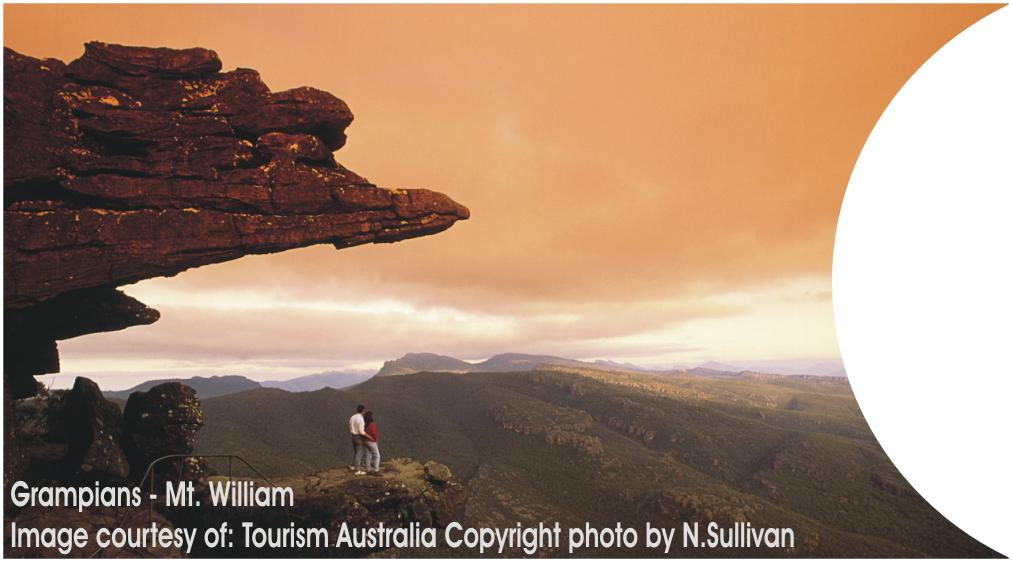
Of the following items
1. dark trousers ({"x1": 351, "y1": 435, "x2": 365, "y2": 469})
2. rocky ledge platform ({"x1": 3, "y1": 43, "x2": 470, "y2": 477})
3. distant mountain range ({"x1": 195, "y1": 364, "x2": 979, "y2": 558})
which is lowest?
distant mountain range ({"x1": 195, "y1": 364, "x2": 979, "y2": 558})

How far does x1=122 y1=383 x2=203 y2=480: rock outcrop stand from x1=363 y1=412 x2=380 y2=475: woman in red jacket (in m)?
9.24

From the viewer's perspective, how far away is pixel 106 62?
20.0 metres

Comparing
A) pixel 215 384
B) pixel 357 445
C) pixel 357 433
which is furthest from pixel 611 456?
pixel 215 384

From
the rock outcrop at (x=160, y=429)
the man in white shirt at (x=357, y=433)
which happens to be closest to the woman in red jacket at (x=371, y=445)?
the man in white shirt at (x=357, y=433)

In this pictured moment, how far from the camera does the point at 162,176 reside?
20.4m

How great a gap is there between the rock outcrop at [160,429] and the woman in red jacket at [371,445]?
9.24 meters

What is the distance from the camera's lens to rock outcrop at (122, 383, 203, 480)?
80.0ft

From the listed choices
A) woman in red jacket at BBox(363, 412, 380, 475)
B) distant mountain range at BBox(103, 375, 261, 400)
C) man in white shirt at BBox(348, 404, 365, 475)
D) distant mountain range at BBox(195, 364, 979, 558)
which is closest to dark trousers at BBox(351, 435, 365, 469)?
man in white shirt at BBox(348, 404, 365, 475)

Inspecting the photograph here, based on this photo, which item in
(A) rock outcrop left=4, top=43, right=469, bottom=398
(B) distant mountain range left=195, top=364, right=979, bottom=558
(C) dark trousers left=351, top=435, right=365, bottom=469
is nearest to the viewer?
(A) rock outcrop left=4, top=43, right=469, bottom=398

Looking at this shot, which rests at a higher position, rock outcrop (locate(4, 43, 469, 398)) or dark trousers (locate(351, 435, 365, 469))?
rock outcrop (locate(4, 43, 469, 398))

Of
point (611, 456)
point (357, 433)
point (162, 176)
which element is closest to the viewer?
point (162, 176)

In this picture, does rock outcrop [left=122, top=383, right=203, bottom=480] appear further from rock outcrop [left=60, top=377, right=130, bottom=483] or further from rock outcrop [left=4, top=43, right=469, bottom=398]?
rock outcrop [left=4, top=43, right=469, bottom=398]

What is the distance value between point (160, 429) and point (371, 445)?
1207cm

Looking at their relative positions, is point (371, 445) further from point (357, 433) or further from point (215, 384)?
point (215, 384)
